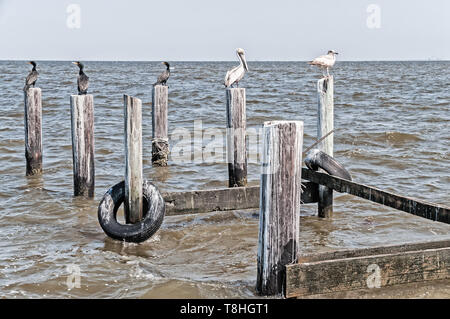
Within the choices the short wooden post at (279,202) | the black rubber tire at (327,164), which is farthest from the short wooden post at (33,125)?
the short wooden post at (279,202)

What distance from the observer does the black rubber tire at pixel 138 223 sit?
663cm

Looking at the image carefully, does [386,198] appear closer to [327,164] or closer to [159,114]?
[327,164]

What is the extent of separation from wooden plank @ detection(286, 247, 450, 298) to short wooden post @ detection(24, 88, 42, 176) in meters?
6.87

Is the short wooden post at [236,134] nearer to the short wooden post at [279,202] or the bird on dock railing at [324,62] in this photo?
the bird on dock railing at [324,62]

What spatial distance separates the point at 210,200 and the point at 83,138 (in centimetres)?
238

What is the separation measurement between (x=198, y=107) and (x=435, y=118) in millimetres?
8374

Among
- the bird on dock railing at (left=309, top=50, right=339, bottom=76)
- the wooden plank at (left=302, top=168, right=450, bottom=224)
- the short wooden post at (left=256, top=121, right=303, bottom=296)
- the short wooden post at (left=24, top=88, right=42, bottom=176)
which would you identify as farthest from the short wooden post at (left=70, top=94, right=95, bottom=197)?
the short wooden post at (left=256, top=121, right=303, bottom=296)

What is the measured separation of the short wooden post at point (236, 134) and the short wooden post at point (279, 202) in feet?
12.5

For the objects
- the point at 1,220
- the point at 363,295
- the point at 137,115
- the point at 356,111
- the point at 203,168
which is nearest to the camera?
the point at 363,295

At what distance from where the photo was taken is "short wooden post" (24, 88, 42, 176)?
10.0 m

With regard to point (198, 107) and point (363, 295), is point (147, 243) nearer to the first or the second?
point (363, 295)

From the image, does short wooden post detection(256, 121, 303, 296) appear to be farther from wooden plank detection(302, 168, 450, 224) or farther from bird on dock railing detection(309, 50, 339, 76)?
bird on dock railing detection(309, 50, 339, 76)
